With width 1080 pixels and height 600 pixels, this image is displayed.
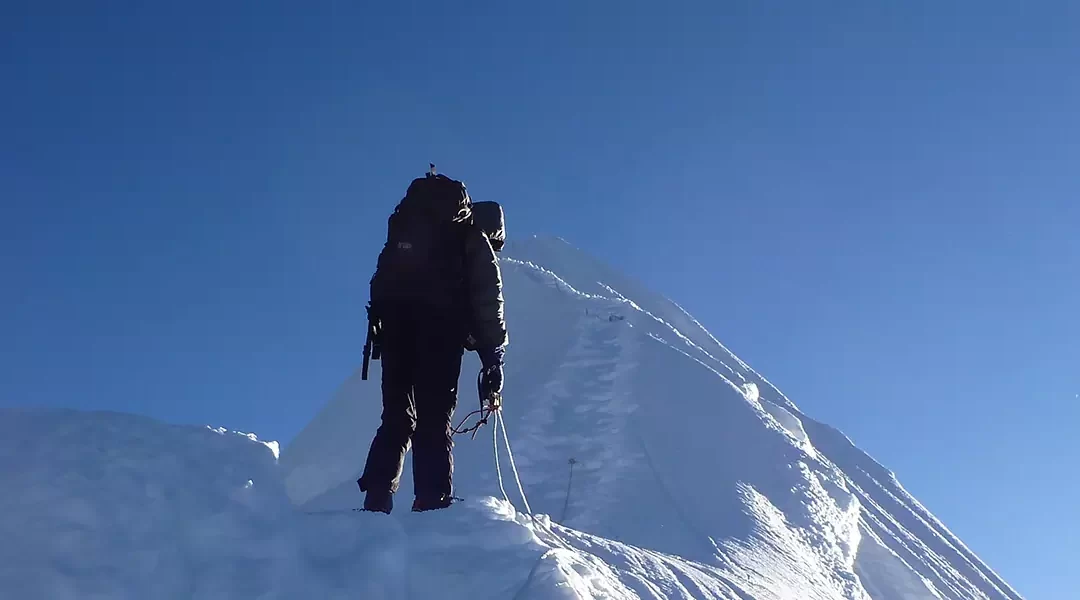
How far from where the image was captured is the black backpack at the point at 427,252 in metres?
4.89

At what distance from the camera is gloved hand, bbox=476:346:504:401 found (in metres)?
4.91

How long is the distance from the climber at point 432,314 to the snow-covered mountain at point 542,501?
0.55 metres

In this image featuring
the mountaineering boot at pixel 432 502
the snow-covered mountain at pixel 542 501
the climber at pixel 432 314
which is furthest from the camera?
the climber at pixel 432 314

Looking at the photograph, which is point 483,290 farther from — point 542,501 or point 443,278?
point 542,501

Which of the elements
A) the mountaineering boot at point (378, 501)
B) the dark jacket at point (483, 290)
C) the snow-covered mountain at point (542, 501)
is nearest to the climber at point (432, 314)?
the dark jacket at point (483, 290)

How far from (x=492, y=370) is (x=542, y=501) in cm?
928

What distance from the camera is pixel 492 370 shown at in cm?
494

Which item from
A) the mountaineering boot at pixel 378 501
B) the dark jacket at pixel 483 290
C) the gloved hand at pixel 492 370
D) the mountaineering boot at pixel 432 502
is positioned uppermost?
the dark jacket at pixel 483 290

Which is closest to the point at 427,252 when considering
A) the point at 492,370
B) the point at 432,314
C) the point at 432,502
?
the point at 432,314

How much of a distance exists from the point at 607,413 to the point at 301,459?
9257 millimetres

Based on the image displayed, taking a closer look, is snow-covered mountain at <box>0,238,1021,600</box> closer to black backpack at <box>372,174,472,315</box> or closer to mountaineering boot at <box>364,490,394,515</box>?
mountaineering boot at <box>364,490,394,515</box>

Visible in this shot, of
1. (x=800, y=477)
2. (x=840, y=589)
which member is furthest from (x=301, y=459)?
(x=840, y=589)

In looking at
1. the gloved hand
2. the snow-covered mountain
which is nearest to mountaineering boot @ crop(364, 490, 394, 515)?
the snow-covered mountain

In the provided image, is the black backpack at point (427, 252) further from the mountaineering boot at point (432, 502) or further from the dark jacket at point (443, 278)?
the mountaineering boot at point (432, 502)
